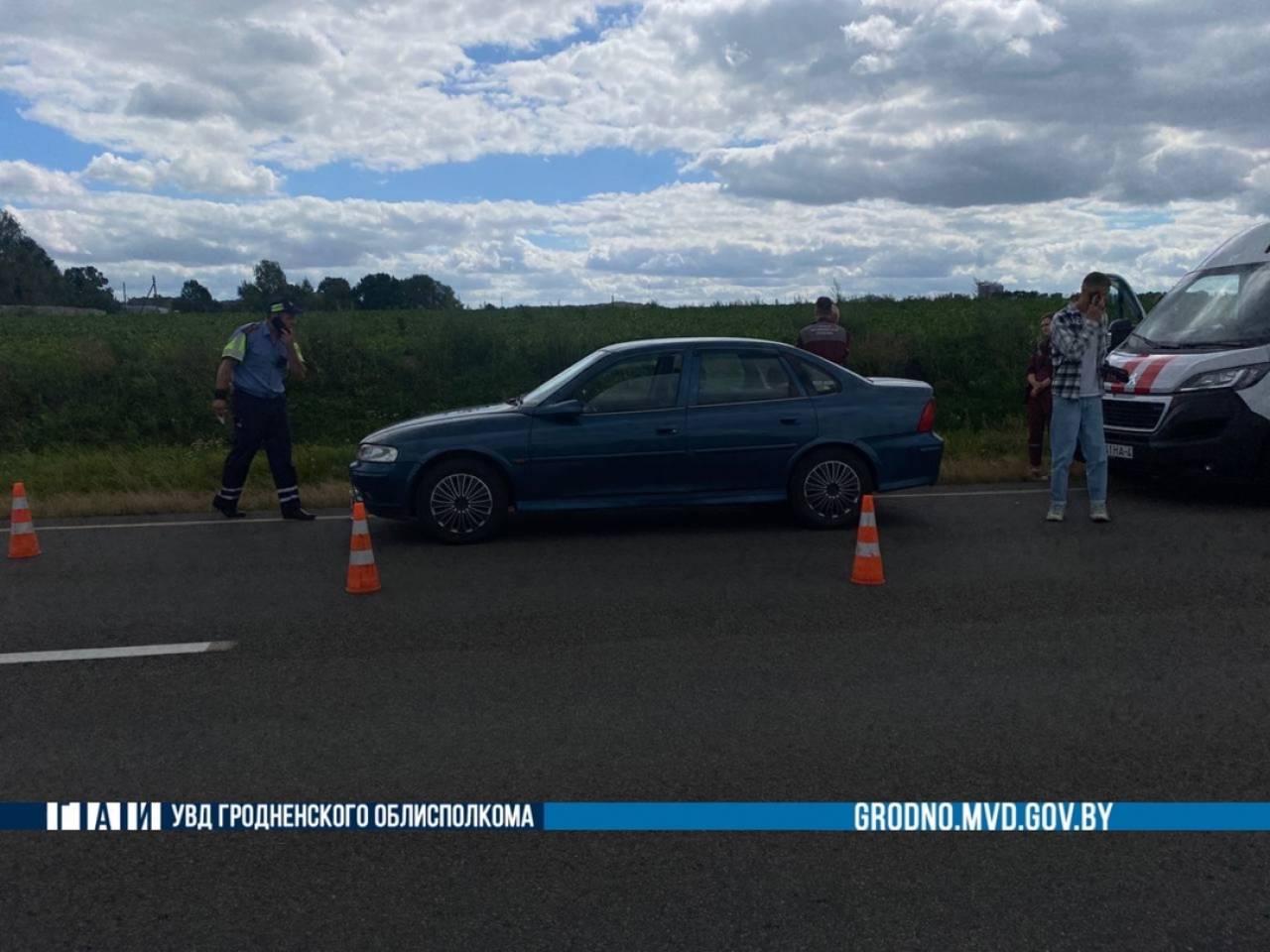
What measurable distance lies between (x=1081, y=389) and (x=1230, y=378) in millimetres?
1980

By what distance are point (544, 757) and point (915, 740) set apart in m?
1.45

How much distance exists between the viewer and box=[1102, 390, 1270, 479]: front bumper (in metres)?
10.4

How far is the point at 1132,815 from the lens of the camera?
13.3 feet

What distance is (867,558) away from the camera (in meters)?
7.64

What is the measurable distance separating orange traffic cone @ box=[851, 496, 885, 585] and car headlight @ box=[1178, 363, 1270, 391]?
15.0ft

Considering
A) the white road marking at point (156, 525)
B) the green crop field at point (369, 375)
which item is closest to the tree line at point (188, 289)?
the green crop field at point (369, 375)

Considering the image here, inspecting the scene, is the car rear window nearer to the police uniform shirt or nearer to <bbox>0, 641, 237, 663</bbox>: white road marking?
the police uniform shirt

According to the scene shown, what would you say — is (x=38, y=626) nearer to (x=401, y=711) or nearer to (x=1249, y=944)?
(x=401, y=711)

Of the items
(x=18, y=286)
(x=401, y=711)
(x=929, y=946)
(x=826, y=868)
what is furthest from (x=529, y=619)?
(x=18, y=286)

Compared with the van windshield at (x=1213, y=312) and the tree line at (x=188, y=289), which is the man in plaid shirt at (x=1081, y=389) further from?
the tree line at (x=188, y=289)

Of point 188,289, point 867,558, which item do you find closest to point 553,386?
point 867,558

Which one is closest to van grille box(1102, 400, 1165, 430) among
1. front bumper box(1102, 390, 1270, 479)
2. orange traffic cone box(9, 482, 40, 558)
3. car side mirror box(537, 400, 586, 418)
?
front bumper box(1102, 390, 1270, 479)

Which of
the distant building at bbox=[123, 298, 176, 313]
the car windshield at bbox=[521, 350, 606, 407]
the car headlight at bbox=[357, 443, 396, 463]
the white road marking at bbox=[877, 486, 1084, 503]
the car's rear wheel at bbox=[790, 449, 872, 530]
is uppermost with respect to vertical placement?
the distant building at bbox=[123, 298, 176, 313]

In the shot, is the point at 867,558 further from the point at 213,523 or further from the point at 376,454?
the point at 213,523
